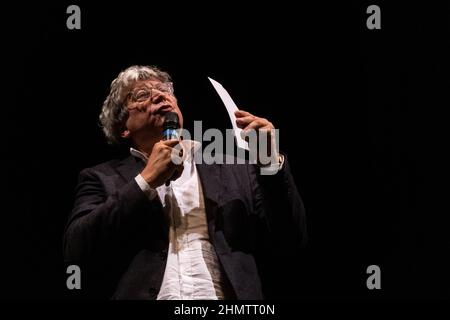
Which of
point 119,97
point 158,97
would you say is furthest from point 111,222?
point 119,97

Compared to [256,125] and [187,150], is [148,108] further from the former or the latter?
[256,125]

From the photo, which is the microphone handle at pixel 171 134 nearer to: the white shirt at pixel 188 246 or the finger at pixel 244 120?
the white shirt at pixel 188 246

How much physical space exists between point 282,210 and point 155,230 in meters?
0.38

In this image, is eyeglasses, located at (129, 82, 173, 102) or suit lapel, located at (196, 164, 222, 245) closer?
suit lapel, located at (196, 164, 222, 245)

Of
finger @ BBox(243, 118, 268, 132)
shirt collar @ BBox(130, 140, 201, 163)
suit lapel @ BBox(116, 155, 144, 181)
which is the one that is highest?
finger @ BBox(243, 118, 268, 132)

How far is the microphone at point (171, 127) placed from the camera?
1.94 m

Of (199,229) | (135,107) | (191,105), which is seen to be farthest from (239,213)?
(191,105)

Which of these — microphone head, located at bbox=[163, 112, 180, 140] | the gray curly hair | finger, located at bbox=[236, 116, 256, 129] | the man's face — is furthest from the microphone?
the gray curly hair

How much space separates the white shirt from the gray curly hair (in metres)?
0.42

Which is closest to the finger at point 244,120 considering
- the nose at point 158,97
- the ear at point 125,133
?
the nose at point 158,97

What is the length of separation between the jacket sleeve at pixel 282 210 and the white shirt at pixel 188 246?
0.64 feet

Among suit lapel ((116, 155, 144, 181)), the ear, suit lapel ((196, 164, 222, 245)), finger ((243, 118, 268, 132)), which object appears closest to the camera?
finger ((243, 118, 268, 132))

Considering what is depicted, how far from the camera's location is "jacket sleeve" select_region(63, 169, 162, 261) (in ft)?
5.89

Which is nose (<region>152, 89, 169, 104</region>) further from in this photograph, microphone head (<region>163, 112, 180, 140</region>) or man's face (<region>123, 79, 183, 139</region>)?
microphone head (<region>163, 112, 180, 140</region>)
